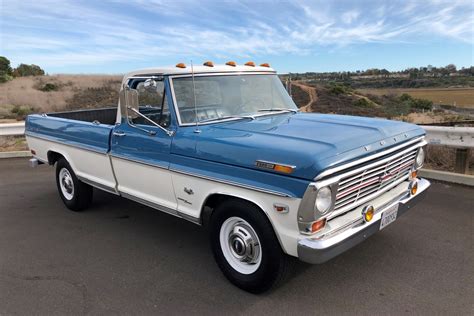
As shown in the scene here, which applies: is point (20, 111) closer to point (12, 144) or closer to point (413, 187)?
point (12, 144)

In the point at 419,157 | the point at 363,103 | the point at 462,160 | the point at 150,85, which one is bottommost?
the point at 462,160

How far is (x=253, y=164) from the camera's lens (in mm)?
3053

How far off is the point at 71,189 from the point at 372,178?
4302mm

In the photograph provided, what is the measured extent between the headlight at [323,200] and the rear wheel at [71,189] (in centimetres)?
386

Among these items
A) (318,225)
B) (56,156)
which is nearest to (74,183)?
(56,156)

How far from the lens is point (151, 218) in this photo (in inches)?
208

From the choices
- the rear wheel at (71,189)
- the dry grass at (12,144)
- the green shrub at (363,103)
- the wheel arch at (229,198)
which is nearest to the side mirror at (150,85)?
the wheel arch at (229,198)

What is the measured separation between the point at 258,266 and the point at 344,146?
1.22 metres

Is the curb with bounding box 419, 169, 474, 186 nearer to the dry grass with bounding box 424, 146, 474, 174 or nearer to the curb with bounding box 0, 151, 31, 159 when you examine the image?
the dry grass with bounding box 424, 146, 474, 174

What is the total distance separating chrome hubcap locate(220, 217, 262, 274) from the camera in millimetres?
3289

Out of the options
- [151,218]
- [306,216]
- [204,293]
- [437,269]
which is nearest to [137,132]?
[151,218]

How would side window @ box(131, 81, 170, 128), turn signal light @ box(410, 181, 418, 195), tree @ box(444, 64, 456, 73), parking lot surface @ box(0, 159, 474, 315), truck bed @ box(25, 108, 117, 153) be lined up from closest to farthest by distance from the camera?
parking lot surface @ box(0, 159, 474, 315) → turn signal light @ box(410, 181, 418, 195) → side window @ box(131, 81, 170, 128) → truck bed @ box(25, 108, 117, 153) → tree @ box(444, 64, 456, 73)

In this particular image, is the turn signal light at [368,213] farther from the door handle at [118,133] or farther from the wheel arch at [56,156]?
the wheel arch at [56,156]

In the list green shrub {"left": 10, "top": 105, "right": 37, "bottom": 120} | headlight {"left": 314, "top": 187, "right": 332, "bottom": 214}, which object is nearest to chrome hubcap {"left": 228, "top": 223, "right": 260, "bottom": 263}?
headlight {"left": 314, "top": 187, "right": 332, "bottom": 214}
